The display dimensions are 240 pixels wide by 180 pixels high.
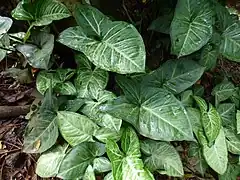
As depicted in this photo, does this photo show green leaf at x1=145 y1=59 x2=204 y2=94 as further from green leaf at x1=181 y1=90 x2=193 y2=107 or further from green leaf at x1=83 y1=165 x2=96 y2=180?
green leaf at x1=83 y1=165 x2=96 y2=180

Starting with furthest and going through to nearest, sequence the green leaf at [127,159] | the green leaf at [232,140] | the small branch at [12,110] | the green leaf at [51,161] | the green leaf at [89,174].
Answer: the small branch at [12,110], the green leaf at [232,140], the green leaf at [51,161], the green leaf at [89,174], the green leaf at [127,159]

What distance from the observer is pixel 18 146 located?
5.50 ft

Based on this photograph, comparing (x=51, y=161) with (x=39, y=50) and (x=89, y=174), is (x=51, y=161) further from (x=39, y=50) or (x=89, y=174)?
(x=39, y=50)

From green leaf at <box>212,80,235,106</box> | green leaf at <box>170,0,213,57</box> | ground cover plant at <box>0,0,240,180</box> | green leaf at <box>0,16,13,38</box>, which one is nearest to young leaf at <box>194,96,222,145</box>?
ground cover plant at <box>0,0,240,180</box>

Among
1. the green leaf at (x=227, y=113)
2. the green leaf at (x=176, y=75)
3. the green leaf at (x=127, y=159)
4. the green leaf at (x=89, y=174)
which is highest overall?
the green leaf at (x=176, y=75)

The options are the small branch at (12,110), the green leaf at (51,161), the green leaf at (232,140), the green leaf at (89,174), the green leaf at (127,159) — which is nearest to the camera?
the green leaf at (127,159)

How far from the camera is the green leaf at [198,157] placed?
156 cm

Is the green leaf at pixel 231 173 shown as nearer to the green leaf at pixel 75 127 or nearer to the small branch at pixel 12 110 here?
the green leaf at pixel 75 127

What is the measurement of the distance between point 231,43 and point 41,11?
673 mm

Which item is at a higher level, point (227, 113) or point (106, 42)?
point (106, 42)

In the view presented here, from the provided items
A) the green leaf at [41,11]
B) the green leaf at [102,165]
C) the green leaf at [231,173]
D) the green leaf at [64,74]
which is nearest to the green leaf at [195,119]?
the green leaf at [231,173]

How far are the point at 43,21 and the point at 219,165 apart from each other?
780mm

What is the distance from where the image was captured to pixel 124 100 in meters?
1.37

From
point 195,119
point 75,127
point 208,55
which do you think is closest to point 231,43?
point 208,55
